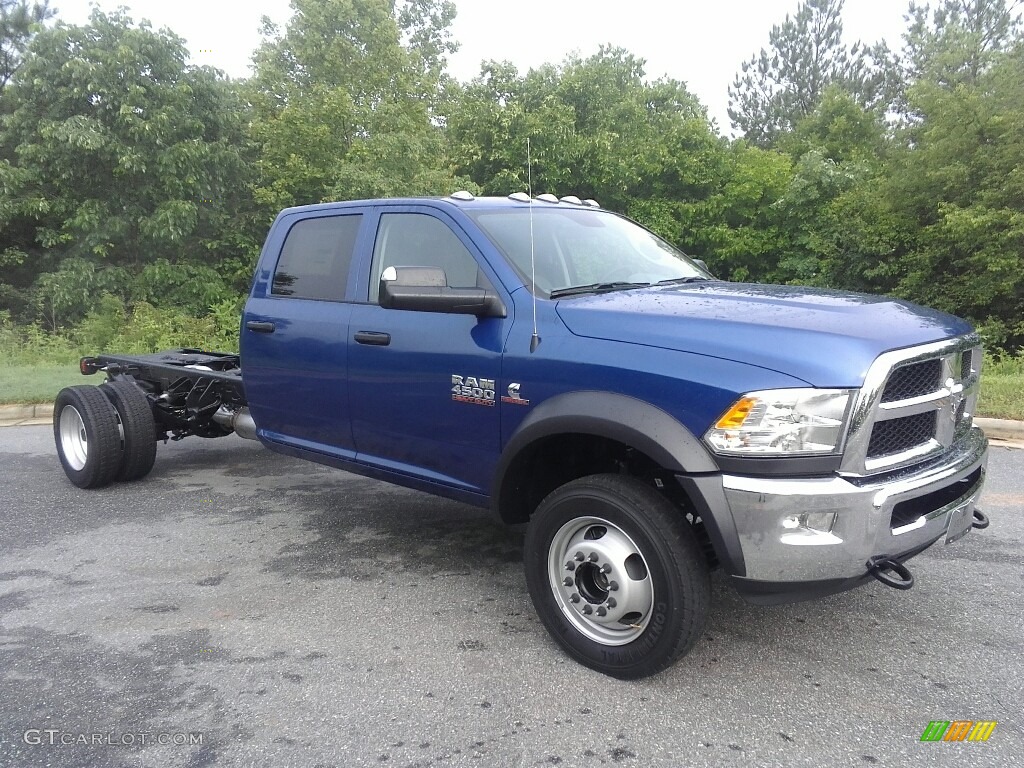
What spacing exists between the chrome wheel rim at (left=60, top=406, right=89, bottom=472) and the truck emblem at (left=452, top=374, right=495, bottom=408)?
3792mm

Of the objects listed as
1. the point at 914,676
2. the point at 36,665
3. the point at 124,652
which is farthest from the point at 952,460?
the point at 36,665

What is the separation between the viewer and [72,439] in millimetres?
6094

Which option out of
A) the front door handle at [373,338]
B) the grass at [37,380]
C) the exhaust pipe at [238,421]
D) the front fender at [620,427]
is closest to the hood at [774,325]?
the front fender at [620,427]

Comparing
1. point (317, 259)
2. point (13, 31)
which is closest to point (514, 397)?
point (317, 259)

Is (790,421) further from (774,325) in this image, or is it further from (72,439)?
(72,439)

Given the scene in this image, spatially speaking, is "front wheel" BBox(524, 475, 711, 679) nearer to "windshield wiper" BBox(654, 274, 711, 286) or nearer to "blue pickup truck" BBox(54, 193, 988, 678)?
"blue pickup truck" BBox(54, 193, 988, 678)

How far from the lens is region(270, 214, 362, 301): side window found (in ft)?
14.5

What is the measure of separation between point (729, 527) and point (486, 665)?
1.17m

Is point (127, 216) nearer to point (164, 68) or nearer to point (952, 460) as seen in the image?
point (164, 68)


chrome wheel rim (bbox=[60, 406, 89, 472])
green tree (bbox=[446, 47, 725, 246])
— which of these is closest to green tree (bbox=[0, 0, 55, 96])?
green tree (bbox=[446, 47, 725, 246])

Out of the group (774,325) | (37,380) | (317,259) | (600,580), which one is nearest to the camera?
(774,325)

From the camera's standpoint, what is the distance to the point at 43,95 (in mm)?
17547

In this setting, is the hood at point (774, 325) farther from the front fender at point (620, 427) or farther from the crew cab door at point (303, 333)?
the crew cab door at point (303, 333)

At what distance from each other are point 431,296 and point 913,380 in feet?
6.21
